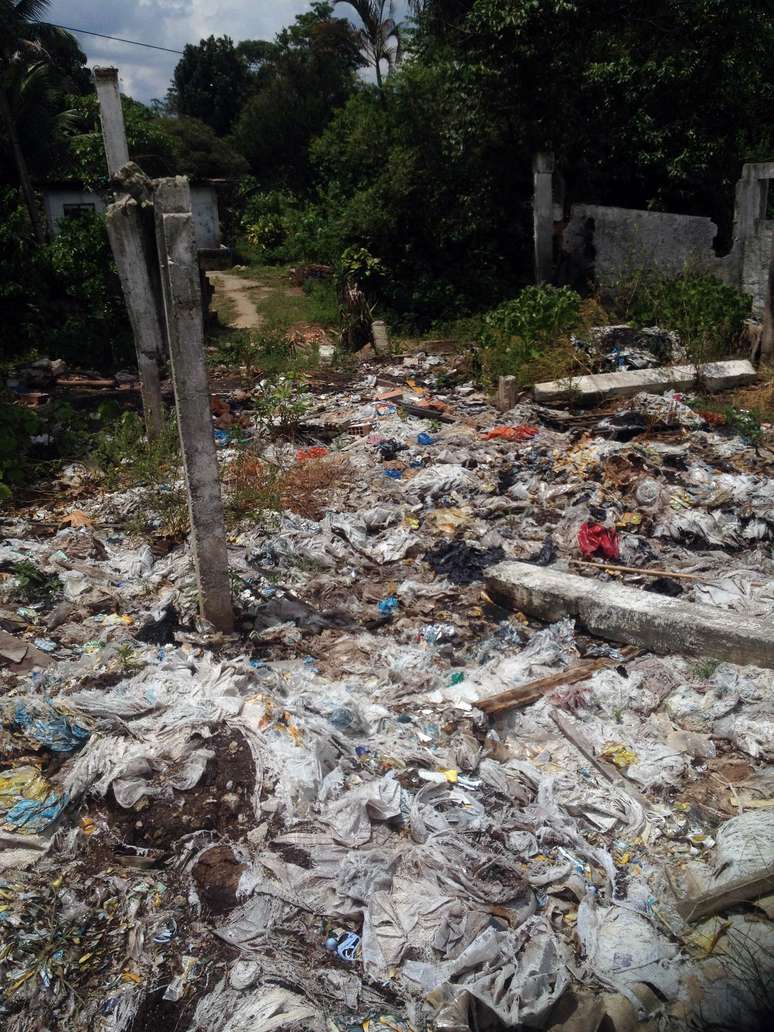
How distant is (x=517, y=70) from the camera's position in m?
10.9

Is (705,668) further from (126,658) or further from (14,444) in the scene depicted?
(14,444)

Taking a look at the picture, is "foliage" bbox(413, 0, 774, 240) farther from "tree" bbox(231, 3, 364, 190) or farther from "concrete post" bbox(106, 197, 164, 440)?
"tree" bbox(231, 3, 364, 190)

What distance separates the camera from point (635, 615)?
4332 mm

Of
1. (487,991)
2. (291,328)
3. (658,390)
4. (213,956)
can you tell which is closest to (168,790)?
(213,956)

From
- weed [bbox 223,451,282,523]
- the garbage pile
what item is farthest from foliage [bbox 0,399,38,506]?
weed [bbox 223,451,282,523]

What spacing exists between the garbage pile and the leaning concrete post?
0.31 m

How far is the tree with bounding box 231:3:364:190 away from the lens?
25.5m

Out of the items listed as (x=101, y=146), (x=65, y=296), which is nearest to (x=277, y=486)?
(x=65, y=296)

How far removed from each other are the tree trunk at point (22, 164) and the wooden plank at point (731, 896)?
14.7 meters

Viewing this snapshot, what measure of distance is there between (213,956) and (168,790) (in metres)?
0.76

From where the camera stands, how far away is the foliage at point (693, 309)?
8.65m

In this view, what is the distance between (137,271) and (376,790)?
4.95m

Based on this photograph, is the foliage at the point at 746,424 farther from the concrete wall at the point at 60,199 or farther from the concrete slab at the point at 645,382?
the concrete wall at the point at 60,199

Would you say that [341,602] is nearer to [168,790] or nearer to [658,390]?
[168,790]
